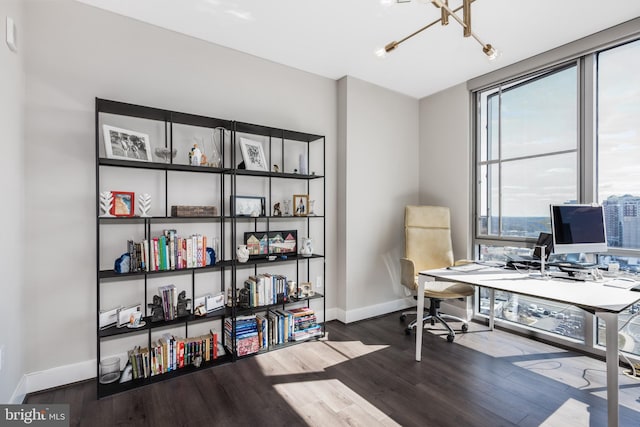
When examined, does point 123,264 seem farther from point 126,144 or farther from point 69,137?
point 69,137

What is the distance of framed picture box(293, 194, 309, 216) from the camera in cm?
319

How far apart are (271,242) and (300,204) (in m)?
0.49

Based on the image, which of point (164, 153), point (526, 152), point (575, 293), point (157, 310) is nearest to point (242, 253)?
point (157, 310)

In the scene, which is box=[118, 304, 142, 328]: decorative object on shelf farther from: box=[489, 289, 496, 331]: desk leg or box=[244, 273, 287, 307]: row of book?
box=[489, 289, 496, 331]: desk leg

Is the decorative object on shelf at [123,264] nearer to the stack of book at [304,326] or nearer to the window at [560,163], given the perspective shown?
the stack of book at [304,326]

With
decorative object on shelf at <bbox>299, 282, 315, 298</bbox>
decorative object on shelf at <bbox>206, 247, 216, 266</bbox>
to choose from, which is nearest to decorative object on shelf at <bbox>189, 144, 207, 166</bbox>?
decorative object on shelf at <bbox>206, 247, 216, 266</bbox>

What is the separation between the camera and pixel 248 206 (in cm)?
298

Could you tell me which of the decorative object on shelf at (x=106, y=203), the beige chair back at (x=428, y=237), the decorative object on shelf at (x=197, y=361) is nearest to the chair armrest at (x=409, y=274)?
the beige chair back at (x=428, y=237)

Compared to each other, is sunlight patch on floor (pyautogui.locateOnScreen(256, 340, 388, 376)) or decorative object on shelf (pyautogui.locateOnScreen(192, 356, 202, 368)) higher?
decorative object on shelf (pyautogui.locateOnScreen(192, 356, 202, 368))

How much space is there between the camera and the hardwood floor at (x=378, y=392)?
1.91 m

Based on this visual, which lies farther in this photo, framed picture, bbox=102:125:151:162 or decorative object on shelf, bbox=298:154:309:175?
decorative object on shelf, bbox=298:154:309:175

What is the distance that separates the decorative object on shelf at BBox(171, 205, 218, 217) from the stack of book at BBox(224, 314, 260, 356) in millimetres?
947

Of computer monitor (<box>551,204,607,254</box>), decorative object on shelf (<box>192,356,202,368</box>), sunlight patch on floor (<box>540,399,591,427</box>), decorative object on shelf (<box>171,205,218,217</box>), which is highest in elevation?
decorative object on shelf (<box>171,205,218,217</box>)

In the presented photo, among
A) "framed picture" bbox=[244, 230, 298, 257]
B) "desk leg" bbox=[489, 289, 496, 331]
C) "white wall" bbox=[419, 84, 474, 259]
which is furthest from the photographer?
"white wall" bbox=[419, 84, 474, 259]
